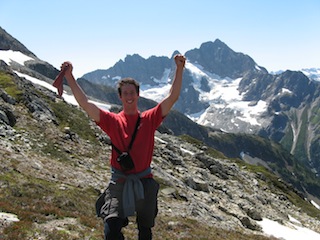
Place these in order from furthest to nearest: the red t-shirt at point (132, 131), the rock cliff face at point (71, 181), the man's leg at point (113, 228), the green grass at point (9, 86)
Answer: the green grass at point (9, 86) < the rock cliff face at point (71, 181) < the red t-shirt at point (132, 131) < the man's leg at point (113, 228)

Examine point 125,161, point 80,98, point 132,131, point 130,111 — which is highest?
point 130,111

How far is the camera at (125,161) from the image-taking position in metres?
7.42

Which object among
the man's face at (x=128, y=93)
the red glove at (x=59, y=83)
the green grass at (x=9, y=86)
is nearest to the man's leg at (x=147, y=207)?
Result: the man's face at (x=128, y=93)

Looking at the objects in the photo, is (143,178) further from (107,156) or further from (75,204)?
(107,156)

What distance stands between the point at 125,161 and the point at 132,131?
67 cm

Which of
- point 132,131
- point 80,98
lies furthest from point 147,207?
point 80,98

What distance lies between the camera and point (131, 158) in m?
7.49

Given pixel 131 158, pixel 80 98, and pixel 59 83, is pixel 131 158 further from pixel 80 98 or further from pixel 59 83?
pixel 59 83

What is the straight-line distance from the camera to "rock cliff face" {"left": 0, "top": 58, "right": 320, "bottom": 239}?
15216 mm

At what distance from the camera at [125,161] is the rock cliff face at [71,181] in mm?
6080

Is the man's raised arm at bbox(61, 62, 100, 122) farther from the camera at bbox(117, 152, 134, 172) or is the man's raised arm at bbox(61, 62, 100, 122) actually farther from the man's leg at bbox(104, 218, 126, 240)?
the man's leg at bbox(104, 218, 126, 240)

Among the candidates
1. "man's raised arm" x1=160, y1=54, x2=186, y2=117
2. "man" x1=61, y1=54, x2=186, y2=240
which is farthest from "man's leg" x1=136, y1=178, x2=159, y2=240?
"man's raised arm" x1=160, y1=54, x2=186, y2=117

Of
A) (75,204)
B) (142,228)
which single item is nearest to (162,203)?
(75,204)

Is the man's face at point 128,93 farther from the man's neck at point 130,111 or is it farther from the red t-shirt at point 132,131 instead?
the red t-shirt at point 132,131
